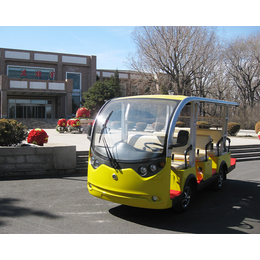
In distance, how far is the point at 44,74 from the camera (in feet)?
133

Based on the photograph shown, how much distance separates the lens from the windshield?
4449 mm

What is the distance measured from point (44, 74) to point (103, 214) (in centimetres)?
3960

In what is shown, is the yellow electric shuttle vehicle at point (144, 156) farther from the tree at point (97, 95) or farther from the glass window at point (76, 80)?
the glass window at point (76, 80)

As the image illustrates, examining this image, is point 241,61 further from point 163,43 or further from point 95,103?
point 95,103

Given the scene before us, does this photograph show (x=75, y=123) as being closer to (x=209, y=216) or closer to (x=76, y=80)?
(x=209, y=216)

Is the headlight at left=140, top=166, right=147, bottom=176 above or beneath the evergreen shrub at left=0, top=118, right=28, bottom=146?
beneath

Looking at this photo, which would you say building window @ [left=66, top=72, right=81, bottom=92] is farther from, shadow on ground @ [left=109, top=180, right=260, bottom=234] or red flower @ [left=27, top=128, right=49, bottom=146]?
shadow on ground @ [left=109, top=180, right=260, bottom=234]

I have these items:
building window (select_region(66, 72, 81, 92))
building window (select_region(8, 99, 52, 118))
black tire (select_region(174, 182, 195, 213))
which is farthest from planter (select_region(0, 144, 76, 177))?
building window (select_region(66, 72, 81, 92))

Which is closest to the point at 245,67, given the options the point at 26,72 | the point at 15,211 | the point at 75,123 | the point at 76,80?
the point at 76,80

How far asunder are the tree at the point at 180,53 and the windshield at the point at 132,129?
24.6 meters

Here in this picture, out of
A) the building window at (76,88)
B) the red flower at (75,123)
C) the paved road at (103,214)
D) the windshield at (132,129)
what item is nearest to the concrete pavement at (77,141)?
the red flower at (75,123)

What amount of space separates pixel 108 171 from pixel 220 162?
141 inches

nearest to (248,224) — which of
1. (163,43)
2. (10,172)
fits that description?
(10,172)

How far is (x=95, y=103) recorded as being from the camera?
39.2m
